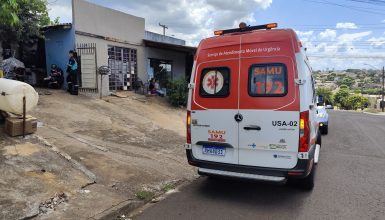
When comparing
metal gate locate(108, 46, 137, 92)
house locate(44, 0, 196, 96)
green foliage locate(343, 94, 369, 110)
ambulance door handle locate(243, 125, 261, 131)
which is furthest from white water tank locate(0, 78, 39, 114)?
green foliage locate(343, 94, 369, 110)

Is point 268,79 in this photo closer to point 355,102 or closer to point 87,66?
point 87,66

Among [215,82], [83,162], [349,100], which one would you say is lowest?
[349,100]

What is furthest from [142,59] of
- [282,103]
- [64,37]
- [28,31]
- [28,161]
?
[282,103]

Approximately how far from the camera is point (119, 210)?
4770mm

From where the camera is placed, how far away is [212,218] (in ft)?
15.2

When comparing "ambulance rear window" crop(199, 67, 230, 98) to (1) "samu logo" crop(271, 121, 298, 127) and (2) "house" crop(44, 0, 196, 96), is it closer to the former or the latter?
(1) "samu logo" crop(271, 121, 298, 127)

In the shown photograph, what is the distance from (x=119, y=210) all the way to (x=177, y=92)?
1143 centimetres

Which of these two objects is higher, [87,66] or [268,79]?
[87,66]

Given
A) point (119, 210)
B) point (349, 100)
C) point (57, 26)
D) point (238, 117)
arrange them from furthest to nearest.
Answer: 1. point (349, 100)
2. point (57, 26)
3. point (238, 117)
4. point (119, 210)

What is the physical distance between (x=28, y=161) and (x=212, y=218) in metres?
3.42

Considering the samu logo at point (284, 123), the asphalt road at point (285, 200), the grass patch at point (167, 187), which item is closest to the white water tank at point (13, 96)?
the grass patch at point (167, 187)

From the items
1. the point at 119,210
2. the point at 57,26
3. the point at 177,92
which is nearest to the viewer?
the point at 119,210

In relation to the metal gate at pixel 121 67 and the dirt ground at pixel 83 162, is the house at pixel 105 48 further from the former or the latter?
the dirt ground at pixel 83 162

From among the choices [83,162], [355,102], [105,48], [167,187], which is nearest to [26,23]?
[105,48]
